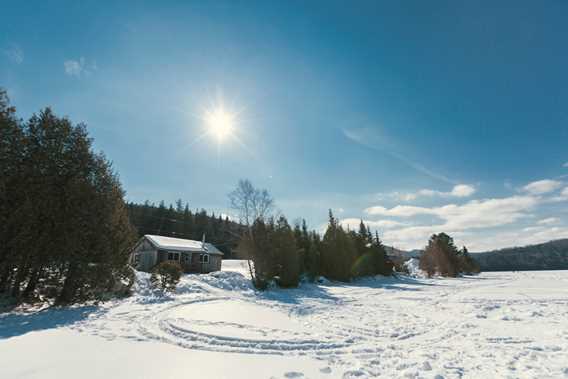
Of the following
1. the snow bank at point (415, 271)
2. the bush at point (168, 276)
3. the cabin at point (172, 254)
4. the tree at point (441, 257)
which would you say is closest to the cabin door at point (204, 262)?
the cabin at point (172, 254)

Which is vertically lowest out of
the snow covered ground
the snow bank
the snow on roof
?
the snow covered ground

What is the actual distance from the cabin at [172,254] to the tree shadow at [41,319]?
19227mm

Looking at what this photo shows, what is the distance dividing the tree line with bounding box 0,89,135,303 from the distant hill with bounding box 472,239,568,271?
→ 147790 mm

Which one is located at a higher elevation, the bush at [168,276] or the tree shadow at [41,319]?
the bush at [168,276]

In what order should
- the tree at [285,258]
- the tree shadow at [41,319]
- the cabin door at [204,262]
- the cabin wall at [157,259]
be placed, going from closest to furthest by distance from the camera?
the tree shadow at [41,319]
the tree at [285,258]
the cabin wall at [157,259]
the cabin door at [204,262]

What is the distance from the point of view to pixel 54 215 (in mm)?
11141

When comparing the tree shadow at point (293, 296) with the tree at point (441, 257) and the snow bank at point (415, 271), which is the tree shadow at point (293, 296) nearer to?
the snow bank at point (415, 271)

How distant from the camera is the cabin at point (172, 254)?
29.4 m

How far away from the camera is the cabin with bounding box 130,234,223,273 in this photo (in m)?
29.4

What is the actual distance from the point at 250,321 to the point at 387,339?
4.30 meters

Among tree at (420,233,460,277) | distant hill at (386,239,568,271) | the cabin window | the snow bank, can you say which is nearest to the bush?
the cabin window

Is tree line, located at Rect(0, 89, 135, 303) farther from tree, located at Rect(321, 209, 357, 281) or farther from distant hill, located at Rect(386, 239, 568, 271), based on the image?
distant hill, located at Rect(386, 239, 568, 271)

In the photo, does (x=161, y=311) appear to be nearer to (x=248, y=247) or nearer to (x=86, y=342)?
(x=86, y=342)

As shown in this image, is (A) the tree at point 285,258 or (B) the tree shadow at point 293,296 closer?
(B) the tree shadow at point 293,296
